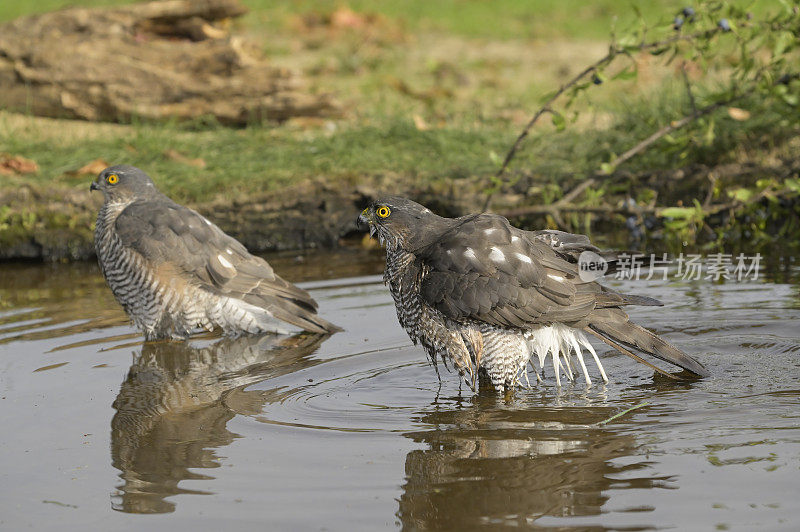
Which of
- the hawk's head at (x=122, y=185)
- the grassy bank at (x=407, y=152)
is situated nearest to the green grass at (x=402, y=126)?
the grassy bank at (x=407, y=152)

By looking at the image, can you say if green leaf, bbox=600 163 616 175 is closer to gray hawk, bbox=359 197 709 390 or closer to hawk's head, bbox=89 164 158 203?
gray hawk, bbox=359 197 709 390

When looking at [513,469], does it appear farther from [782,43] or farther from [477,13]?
[477,13]

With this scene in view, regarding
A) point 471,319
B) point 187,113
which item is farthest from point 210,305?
point 187,113

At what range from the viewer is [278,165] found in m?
9.06

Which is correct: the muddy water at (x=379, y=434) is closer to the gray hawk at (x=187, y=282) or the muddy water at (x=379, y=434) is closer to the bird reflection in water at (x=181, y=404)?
the bird reflection in water at (x=181, y=404)

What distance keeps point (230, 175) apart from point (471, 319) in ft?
13.9

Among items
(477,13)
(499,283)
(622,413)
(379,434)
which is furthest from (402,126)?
(477,13)

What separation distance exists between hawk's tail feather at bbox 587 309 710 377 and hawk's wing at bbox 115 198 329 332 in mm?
1866

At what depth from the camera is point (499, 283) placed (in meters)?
5.05

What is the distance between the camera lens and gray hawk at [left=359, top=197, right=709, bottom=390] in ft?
16.6

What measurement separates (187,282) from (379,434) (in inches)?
96.8

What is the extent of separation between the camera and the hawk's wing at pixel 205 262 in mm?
6457

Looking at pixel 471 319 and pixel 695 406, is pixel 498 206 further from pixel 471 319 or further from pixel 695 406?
pixel 695 406

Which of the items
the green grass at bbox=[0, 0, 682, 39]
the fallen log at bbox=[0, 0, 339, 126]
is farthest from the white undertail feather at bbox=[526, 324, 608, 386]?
the green grass at bbox=[0, 0, 682, 39]
